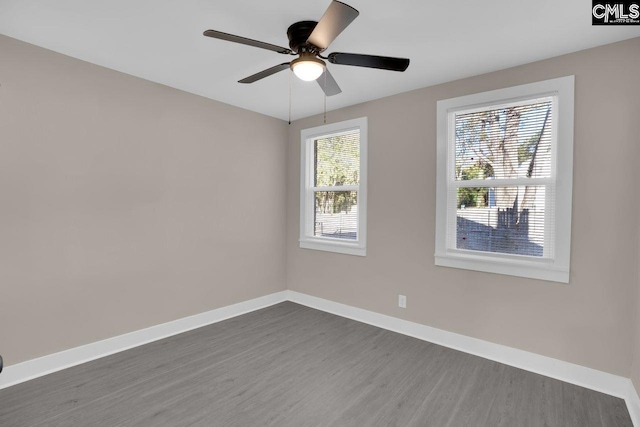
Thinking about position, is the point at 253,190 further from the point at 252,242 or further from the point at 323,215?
the point at 323,215

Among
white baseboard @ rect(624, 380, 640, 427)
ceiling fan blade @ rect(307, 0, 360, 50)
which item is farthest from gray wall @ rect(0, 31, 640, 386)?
ceiling fan blade @ rect(307, 0, 360, 50)

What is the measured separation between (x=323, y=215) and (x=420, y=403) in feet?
8.34

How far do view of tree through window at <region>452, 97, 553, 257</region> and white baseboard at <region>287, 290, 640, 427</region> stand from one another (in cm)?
85

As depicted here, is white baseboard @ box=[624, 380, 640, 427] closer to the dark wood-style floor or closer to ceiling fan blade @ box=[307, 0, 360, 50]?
the dark wood-style floor

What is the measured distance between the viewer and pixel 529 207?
8.91ft

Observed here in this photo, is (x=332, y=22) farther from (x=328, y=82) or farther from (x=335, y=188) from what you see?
(x=335, y=188)

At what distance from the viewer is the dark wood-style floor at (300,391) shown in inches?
80.8

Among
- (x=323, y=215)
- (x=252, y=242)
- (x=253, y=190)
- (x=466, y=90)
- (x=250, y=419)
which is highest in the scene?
(x=466, y=90)

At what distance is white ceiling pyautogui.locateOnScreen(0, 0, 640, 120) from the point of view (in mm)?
1954

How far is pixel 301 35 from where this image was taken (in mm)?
2104

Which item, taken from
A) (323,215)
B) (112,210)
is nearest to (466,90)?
(323,215)

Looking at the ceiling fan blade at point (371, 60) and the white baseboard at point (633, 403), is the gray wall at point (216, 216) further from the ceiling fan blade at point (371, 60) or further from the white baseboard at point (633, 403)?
Result: the ceiling fan blade at point (371, 60)

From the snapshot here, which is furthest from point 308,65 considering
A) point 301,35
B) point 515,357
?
point 515,357

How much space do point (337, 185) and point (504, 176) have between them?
1903 millimetres
